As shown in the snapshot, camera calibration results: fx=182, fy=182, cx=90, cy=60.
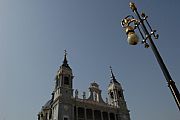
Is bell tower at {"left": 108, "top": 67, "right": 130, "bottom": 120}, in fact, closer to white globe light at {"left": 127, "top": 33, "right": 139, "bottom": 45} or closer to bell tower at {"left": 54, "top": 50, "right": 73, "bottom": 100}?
bell tower at {"left": 54, "top": 50, "right": 73, "bottom": 100}

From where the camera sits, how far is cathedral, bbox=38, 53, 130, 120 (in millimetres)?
35125

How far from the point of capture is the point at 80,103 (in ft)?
124

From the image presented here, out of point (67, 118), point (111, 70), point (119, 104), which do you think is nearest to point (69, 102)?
point (67, 118)

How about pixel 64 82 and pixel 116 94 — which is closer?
pixel 64 82

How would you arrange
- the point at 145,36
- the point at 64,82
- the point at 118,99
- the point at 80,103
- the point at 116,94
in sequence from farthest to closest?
the point at 116,94
the point at 118,99
the point at 64,82
the point at 80,103
the point at 145,36

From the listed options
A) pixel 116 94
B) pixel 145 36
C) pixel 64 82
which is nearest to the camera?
pixel 145 36

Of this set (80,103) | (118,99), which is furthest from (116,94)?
(80,103)

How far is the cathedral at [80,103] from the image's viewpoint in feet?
115

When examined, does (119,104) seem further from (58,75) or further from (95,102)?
(58,75)

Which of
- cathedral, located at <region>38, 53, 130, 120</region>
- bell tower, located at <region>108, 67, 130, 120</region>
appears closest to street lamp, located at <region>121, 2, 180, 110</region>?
cathedral, located at <region>38, 53, 130, 120</region>

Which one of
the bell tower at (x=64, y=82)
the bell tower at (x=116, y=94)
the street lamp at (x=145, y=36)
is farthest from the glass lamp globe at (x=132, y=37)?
the bell tower at (x=116, y=94)

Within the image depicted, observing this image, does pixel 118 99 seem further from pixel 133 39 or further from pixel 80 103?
pixel 133 39

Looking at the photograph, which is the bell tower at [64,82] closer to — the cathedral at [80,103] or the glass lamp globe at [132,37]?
the cathedral at [80,103]

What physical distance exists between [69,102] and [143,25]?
3150 cm
